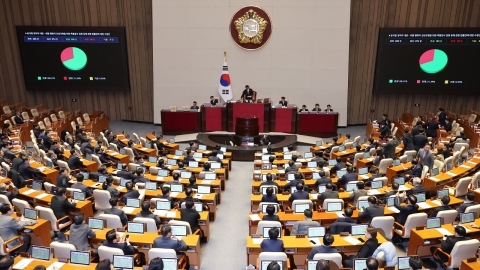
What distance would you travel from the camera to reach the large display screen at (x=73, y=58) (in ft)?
62.4

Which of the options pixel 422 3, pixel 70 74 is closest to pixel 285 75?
pixel 422 3

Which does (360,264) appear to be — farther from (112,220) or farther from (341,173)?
(341,173)

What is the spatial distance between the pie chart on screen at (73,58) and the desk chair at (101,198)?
1237 centimetres

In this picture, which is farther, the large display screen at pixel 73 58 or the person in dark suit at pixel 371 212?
the large display screen at pixel 73 58

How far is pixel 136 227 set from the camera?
7.09m

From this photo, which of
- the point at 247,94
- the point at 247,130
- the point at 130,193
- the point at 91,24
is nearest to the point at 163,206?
the point at 130,193

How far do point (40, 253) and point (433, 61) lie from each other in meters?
18.0

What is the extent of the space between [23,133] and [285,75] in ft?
39.1

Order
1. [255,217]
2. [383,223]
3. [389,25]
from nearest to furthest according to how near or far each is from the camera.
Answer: [383,223], [255,217], [389,25]

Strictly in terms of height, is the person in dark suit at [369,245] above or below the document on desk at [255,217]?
above

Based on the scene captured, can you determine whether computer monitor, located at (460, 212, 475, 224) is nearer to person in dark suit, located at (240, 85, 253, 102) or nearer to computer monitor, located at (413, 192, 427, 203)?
computer monitor, located at (413, 192, 427, 203)

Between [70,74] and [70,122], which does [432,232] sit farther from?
[70,74]

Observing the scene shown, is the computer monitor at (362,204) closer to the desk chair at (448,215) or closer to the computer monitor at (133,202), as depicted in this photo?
the desk chair at (448,215)

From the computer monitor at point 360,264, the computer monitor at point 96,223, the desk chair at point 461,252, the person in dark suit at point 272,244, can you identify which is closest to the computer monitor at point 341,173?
the desk chair at point 461,252
